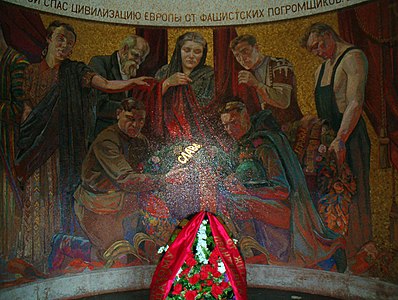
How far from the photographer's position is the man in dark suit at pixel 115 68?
7.84 meters

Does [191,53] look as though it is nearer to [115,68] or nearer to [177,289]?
[115,68]

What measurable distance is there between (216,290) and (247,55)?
13.6ft

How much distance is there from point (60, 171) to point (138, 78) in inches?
85.0

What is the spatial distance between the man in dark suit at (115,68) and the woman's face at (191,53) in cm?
68

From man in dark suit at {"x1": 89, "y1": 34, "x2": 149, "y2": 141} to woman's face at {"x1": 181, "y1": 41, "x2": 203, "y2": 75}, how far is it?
68cm

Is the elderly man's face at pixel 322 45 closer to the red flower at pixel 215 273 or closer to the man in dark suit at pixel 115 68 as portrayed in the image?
the man in dark suit at pixel 115 68

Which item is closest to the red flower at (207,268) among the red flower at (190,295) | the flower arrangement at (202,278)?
the flower arrangement at (202,278)

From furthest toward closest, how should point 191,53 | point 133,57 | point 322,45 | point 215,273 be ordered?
point 191,53 → point 133,57 → point 322,45 → point 215,273

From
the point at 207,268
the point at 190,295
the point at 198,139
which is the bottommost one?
the point at 190,295

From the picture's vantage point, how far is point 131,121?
8.01 meters

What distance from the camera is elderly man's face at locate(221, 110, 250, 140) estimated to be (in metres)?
8.11

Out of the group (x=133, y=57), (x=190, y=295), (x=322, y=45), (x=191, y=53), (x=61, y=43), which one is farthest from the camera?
(x=191, y=53)

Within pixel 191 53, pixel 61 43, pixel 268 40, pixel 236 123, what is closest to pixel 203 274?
pixel 236 123

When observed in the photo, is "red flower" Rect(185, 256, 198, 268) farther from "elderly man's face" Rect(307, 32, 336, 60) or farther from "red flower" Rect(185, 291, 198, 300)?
"elderly man's face" Rect(307, 32, 336, 60)
